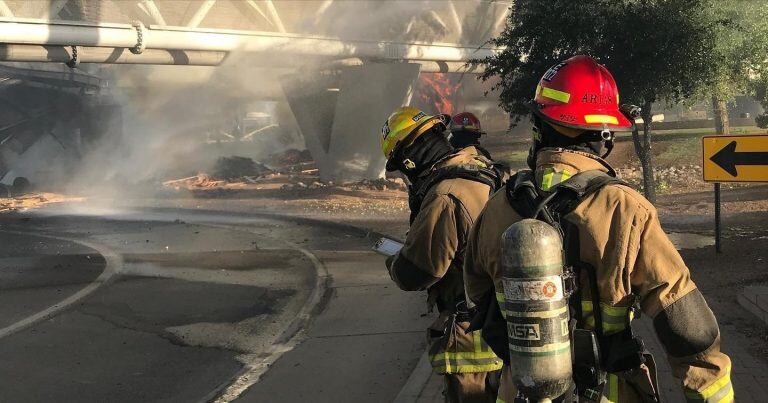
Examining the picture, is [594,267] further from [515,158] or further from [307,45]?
[515,158]

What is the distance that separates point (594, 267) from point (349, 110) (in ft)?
92.0

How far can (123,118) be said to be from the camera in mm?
40031

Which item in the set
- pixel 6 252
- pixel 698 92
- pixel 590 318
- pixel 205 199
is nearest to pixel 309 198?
pixel 205 199

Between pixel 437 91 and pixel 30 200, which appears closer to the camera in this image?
pixel 30 200

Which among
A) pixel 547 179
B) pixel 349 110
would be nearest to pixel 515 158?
pixel 349 110

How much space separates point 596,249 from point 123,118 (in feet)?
133

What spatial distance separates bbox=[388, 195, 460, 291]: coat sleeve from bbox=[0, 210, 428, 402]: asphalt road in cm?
252

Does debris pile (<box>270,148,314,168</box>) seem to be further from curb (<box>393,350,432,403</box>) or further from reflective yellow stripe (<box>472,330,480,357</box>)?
reflective yellow stripe (<box>472,330,480,357</box>)

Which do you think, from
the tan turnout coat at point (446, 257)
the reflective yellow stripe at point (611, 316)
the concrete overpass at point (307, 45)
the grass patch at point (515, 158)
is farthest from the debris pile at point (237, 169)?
the reflective yellow stripe at point (611, 316)

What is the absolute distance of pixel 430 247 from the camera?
331cm

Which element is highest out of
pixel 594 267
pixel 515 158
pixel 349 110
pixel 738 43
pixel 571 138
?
pixel 738 43

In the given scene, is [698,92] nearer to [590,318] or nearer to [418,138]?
[418,138]

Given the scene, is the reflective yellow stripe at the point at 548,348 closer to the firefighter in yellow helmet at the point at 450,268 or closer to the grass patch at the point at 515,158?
the firefighter in yellow helmet at the point at 450,268

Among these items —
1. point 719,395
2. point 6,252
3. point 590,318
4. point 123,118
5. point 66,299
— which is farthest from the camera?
point 123,118
